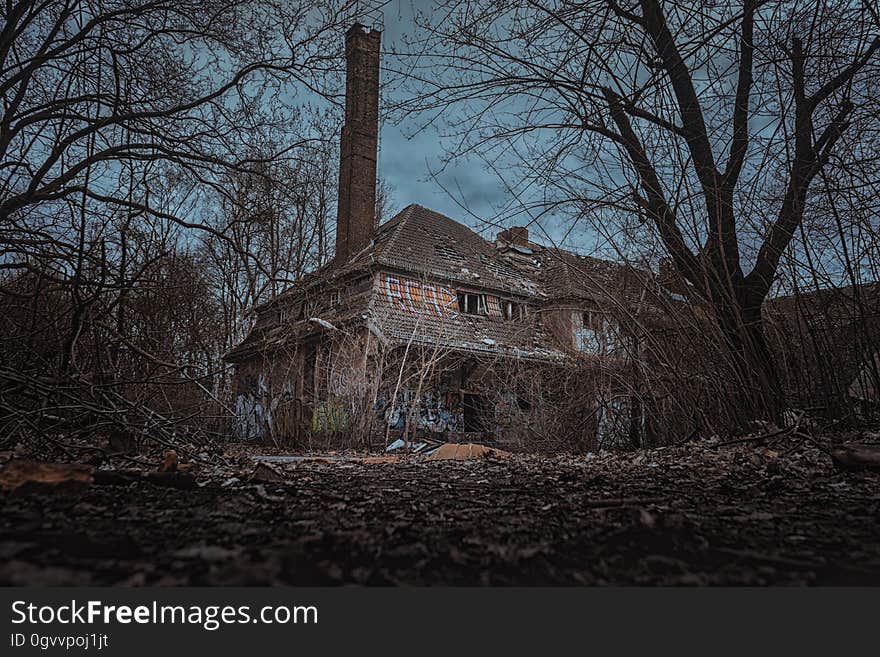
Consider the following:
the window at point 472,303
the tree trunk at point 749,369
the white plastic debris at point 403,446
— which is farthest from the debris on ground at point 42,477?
the window at point 472,303

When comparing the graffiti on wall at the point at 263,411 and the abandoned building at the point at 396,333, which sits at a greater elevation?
the abandoned building at the point at 396,333

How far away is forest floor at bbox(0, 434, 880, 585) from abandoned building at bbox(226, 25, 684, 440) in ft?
16.7

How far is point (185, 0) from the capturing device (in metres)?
5.33

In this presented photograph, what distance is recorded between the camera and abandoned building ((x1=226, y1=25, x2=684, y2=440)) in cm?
1004

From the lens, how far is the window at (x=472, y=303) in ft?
52.0

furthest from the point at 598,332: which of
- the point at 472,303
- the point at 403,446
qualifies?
the point at 472,303

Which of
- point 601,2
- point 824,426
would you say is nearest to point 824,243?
point 824,426

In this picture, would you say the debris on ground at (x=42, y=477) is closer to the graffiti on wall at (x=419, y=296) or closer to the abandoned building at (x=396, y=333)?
the abandoned building at (x=396, y=333)

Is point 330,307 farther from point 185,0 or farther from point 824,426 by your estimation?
point 824,426

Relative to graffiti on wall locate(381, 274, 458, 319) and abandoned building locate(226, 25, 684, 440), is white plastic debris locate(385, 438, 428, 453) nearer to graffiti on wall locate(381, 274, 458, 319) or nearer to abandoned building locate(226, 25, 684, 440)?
abandoned building locate(226, 25, 684, 440)

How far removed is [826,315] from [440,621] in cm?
387

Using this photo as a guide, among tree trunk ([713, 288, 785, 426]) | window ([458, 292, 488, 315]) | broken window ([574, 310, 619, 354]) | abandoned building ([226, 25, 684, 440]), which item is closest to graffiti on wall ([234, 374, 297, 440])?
abandoned building ([226, 25, 684, 440])

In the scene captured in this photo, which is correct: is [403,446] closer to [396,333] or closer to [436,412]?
[396,333]

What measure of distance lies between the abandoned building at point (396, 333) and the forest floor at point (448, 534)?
5090mm
